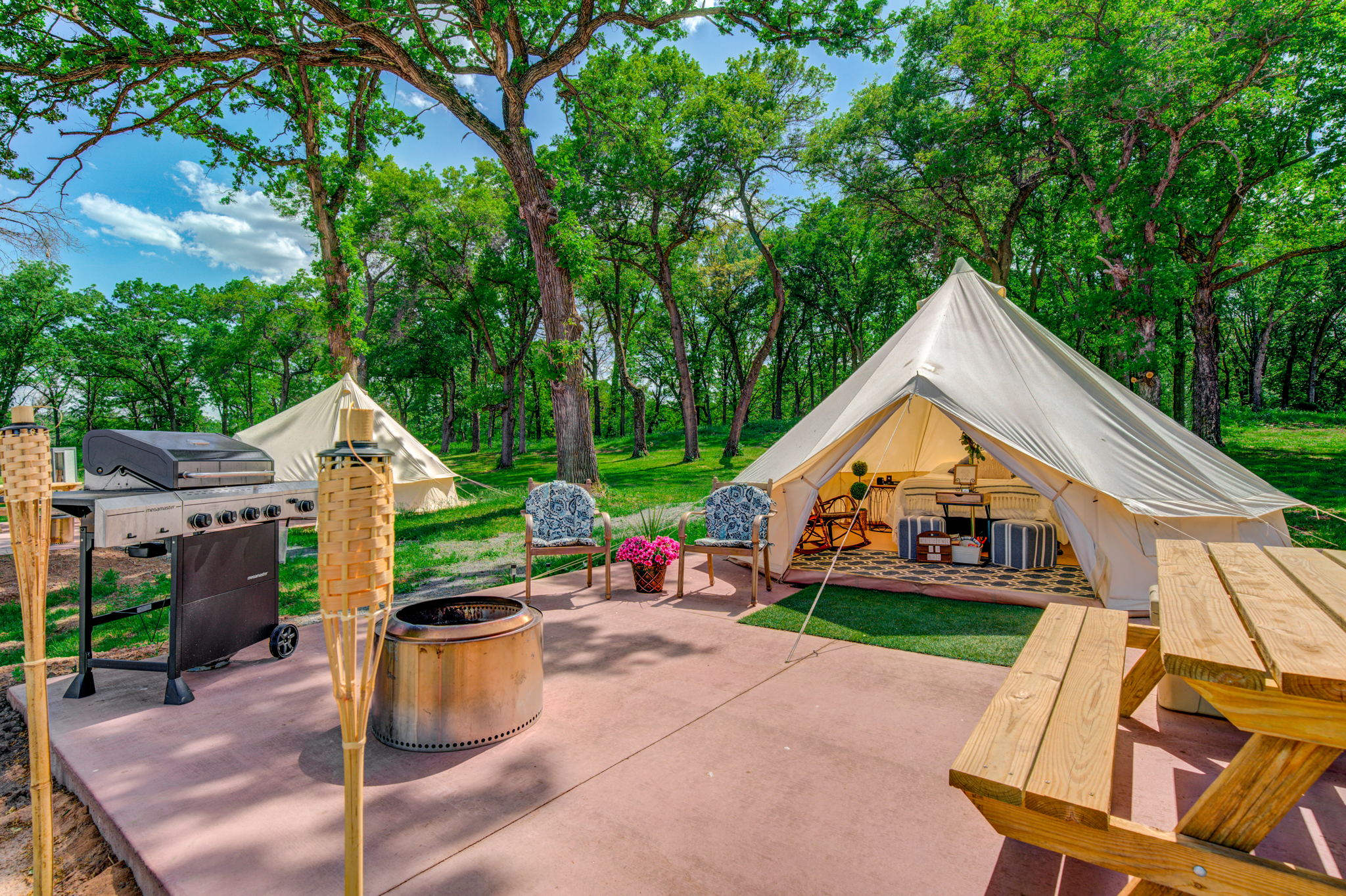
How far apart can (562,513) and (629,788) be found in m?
3.48

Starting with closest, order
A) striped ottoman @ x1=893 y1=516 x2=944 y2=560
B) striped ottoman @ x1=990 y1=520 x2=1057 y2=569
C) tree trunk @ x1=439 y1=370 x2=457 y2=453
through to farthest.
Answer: striped ottoman @ x1=990 y1=520 x2=1057 y2=569 → striped ottoman @ x1=893 y1=516 x2=944 y2=560 → tree trunk @ x1=439 y1=370 x2=457 y2=453

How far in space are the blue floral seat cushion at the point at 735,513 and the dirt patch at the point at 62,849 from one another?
404 centimetres

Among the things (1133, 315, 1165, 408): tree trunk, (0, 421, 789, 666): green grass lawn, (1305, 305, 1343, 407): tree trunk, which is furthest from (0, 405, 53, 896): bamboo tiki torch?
(1305, 305, 1343, 407): tree trunk

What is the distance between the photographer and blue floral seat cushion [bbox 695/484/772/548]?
5.70m

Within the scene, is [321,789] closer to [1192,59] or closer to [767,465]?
[767,465]

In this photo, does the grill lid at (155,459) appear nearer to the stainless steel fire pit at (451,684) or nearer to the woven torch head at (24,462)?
the stainless steel fire pit at (451,684)

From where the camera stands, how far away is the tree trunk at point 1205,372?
12.7m

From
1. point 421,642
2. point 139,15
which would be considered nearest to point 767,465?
point 421,642

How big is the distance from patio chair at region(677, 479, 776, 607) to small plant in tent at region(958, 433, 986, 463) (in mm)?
2595

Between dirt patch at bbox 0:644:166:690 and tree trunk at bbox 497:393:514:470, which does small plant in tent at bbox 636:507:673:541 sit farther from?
tree trunk at bbox 497:393:514:470

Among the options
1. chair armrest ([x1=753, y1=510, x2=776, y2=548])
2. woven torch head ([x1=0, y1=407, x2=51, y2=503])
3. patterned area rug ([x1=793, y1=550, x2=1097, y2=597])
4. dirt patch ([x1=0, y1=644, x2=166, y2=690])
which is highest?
woven torch head ([x1=0, y1=407, x2=51, y2=503])

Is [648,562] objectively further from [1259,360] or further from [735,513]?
[1259,360]

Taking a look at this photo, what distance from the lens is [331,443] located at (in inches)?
412

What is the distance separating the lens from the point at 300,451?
10.3 m
